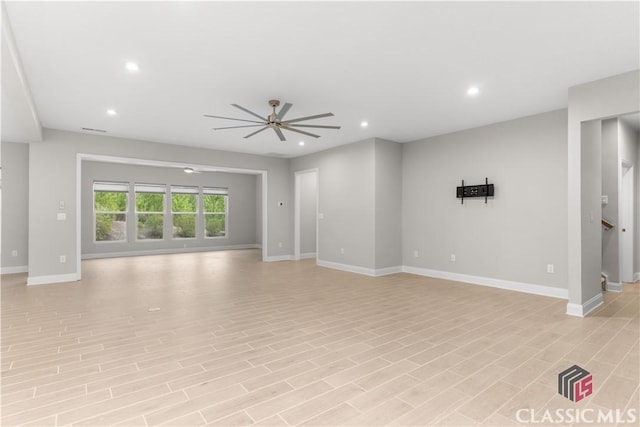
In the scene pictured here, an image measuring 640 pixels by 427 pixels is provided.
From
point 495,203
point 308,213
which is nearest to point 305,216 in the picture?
point 308,213

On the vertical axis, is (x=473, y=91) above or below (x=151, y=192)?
above

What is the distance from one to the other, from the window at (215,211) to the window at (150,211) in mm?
1357

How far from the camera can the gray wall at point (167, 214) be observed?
914cm

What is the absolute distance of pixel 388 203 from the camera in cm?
677

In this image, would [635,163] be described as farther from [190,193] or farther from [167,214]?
[167,214]

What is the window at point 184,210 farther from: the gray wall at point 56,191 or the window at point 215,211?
the gray wall at point 56,191

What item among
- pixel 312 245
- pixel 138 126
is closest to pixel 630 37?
pixel 138 126

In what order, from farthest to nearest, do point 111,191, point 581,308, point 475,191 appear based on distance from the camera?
point 111,191
point 475,191
point 581,308

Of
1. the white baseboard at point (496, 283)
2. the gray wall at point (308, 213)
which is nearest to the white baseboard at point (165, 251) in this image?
the gray wall at point (308, 213)

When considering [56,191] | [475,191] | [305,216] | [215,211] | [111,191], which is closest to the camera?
[475,191]

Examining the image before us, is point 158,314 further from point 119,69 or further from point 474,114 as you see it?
point 474,114

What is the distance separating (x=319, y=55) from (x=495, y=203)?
3.94 m

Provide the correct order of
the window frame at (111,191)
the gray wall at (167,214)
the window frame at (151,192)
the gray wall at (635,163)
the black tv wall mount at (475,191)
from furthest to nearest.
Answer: the window frame at (151,192)
the window frame at (111,191)
the gray wall at (167,214)
the gray wall at (635,163)
the black tv wall mount at (475,191)

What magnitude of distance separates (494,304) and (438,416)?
292 cm
